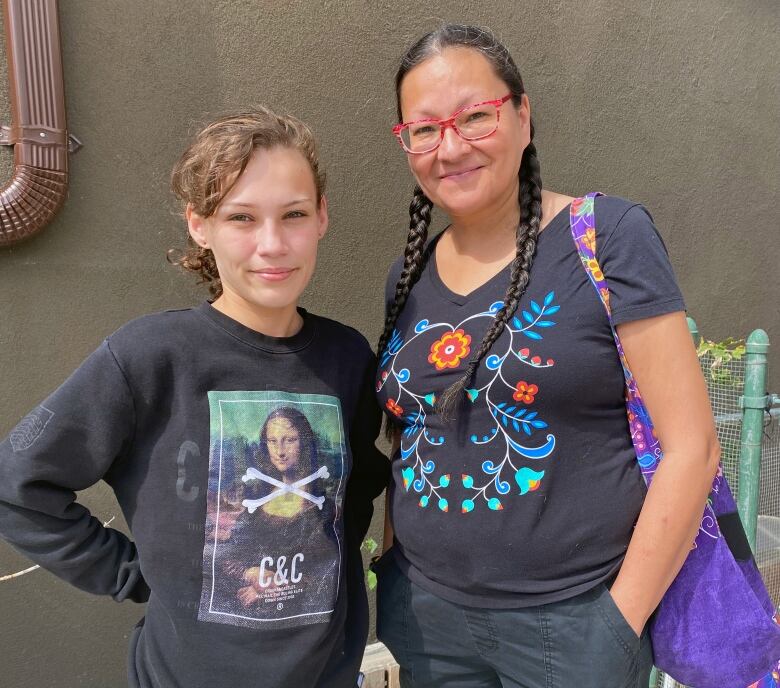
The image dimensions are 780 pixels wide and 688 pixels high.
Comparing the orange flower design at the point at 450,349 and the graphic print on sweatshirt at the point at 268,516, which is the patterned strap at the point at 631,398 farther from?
the graphic print on sweatshirt at the point at 268,516

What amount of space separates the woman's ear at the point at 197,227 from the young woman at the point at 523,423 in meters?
0.53

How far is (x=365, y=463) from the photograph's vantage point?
5.98 feet

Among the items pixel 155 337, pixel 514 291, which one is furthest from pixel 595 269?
pixel 155 337

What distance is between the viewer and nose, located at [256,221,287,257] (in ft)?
4.85

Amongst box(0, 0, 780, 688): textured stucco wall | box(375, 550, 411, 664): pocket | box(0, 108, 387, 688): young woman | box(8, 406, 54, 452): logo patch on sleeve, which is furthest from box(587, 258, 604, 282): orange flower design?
box(0, 0, 780, 688): textured stucco wall

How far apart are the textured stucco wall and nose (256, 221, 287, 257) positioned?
1.16 meters

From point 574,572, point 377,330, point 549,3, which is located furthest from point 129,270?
point 549,3

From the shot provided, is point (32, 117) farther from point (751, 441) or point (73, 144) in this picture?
point (751, 441)

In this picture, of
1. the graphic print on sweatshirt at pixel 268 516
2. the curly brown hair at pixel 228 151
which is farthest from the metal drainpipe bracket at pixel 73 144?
the graphic print on sweatshirt at pixel 268 516

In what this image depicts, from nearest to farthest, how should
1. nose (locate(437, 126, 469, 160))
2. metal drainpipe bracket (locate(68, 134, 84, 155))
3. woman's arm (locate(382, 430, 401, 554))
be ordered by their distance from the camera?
nose (locate(437, 126, 469, 160)) → woman's arm (locate(382, 430, 401, 554)) → metal drainpipe bracket (locate(68, 134, 84, 155))

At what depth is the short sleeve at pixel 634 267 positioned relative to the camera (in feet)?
4.33

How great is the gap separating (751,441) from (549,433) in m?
1.49

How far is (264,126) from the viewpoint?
155cm

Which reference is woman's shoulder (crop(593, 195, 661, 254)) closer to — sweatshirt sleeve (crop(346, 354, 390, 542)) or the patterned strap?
the patterned strap
